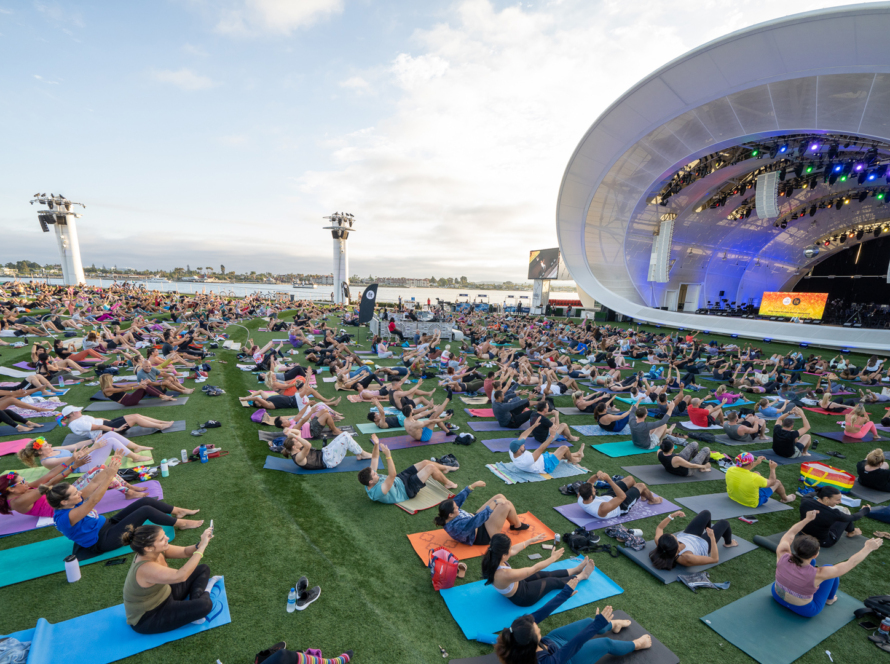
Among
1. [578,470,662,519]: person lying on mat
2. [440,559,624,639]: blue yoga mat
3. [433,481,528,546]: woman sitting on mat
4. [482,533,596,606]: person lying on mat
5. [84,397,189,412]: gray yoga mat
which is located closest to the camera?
[440,559,624,639]: blue yoga mat

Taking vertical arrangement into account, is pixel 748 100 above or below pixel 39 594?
above

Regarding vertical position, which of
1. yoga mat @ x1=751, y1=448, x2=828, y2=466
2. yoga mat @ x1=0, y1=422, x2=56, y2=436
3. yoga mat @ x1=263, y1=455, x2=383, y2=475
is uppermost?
yoga mat @ x1=0, y1=422, x2=56, y2=436

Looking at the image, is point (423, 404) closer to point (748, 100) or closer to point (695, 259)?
point (748, 100)

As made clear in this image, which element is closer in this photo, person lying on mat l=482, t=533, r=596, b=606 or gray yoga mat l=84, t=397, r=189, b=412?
person lying on mat l=482, t=533, r=596, b=606

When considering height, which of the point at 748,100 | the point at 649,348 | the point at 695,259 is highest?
the point at 748,100

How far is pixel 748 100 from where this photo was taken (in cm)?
1866

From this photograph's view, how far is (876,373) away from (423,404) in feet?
54.5

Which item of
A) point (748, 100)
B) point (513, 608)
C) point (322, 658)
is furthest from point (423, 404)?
point (748, 100)

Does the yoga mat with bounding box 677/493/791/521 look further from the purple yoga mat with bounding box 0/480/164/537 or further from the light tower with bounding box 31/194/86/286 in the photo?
the light tower with bounding box 31/194/86/286

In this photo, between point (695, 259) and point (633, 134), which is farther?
point (695, 259)

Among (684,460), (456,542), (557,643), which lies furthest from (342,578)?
(684,460)

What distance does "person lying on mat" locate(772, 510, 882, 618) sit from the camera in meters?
3.25

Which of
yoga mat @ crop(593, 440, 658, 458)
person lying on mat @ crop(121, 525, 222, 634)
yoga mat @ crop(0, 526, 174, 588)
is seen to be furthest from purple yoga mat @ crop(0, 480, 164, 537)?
yoga mat @ crop(593, 440, 658, 458)

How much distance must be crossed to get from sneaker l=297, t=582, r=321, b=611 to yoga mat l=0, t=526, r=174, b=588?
86.9 inches
